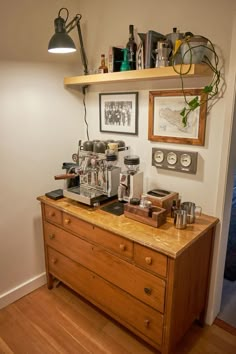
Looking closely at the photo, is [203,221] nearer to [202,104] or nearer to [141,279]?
[141,279]

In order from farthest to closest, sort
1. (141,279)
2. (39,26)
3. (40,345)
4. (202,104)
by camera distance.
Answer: (39,26) → (40,345) → (202,104) → (141,279)

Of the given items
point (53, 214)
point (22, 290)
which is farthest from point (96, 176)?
point (22, 290)

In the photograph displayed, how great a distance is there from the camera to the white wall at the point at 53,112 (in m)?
1.71

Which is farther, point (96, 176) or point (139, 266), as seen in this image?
point (96, 176)

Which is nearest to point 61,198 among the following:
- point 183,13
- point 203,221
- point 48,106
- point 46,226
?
point 46,226

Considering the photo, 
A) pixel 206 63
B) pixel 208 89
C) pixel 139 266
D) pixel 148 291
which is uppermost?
pixel 206 63

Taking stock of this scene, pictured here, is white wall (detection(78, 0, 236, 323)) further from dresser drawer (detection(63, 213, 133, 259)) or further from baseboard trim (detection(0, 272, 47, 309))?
baseboard trim (detection(0, 272, 47, 309))

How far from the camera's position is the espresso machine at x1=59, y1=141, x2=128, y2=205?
1.97 metres

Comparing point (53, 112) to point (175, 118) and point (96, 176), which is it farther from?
point (175, 118)

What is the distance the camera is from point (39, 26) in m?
2.03

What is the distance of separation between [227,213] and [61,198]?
3.88ft

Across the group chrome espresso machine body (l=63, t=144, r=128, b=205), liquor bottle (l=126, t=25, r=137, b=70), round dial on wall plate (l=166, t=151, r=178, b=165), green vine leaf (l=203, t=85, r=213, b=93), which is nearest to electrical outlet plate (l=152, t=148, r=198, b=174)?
round dial on wall plate (l=166, t=151, r=178, b=165)

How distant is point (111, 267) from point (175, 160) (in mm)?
823

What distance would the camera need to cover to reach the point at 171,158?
1.92 meters
